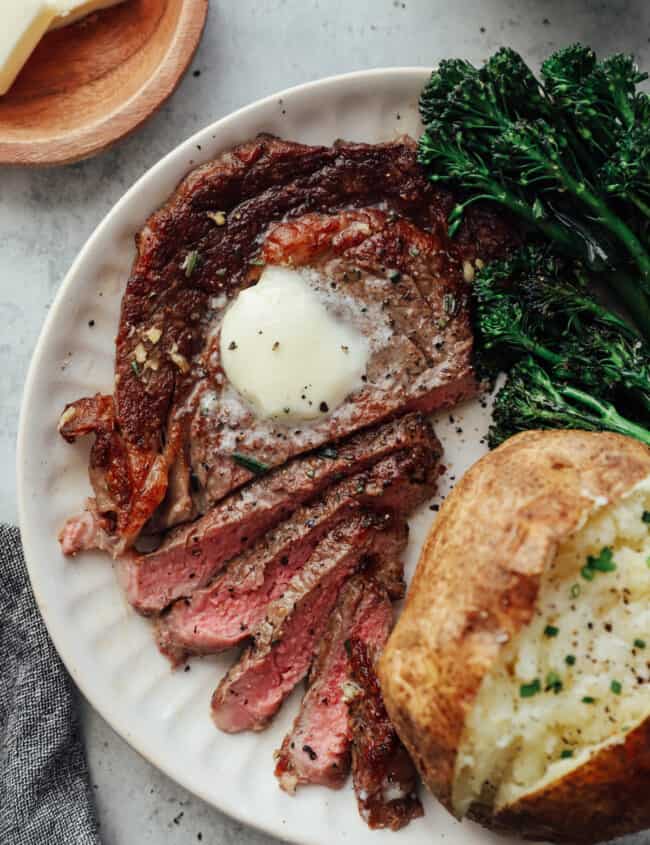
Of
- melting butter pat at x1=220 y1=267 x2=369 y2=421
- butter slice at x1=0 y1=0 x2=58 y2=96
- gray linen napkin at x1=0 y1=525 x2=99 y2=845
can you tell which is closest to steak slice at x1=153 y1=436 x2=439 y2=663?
melting butter pat at x1=220 y1=267 x2=369 y2=421

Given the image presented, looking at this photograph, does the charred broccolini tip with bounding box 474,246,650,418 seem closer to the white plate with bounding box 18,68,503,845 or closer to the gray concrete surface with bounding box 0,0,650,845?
the white plate with bounding box 18,68,503,845

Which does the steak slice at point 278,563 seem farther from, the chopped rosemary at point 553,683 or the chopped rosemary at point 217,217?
the chopped rosemary at point 217,217

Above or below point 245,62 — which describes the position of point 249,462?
below

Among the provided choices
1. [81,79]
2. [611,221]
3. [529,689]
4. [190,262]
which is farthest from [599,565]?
[81,79]

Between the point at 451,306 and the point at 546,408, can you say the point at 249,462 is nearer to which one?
the point at 451,306

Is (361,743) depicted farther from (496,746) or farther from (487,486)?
(487,486)

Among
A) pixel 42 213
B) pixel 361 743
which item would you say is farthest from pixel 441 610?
pixel 42 213
